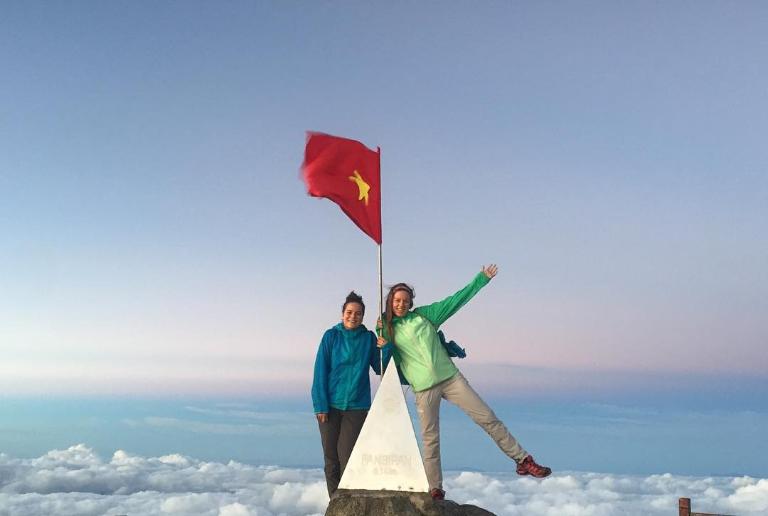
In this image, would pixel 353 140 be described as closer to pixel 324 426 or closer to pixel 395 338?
pixel 395 338

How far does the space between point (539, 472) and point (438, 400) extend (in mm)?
1791

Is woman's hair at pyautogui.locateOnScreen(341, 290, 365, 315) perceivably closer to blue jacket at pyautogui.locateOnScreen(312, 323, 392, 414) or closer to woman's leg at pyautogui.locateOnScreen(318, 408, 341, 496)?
blue jacket at pyautogui.locateOnScreen(312, 323, 392, 414)

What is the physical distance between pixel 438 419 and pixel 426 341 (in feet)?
3.75

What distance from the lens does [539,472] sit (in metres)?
11.6

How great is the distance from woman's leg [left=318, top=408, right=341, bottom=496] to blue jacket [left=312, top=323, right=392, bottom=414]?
0.19 m

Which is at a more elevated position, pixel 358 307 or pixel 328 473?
pixel 358 307

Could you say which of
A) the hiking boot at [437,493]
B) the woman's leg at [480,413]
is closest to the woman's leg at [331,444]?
the hiking boot at [437,493]

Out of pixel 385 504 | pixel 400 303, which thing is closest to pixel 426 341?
pixel 400 303

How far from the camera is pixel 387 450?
11.0 metres

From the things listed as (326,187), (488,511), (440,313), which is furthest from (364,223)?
(488,511)

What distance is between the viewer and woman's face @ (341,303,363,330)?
38.2 ft

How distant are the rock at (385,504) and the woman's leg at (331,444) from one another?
73cm

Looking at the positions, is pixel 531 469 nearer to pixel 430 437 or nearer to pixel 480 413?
pixel 480 413

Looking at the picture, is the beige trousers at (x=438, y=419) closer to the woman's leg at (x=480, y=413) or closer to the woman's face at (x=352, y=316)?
the woman's leg at (x=480, y=413)
